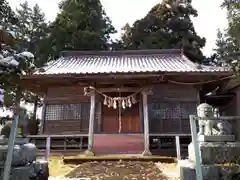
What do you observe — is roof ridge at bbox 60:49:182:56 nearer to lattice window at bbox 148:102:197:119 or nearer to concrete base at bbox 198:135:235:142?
lattice window at bbox 148:102:197:119

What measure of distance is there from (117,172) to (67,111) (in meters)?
6.77

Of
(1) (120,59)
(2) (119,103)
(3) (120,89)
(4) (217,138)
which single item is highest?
(1) (120,59)

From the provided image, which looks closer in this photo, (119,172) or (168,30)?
(119,172)

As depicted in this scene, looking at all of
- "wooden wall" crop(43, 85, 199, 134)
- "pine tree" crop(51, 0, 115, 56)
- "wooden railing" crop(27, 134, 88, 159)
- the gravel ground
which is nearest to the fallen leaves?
the gravel ground

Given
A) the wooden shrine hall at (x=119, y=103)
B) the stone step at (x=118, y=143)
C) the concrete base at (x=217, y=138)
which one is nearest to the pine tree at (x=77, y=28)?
the wooden shrine hall at (x=119, y=103)

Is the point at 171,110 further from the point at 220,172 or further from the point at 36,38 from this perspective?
the point at 36,38

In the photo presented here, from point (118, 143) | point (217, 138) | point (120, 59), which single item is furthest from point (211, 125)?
point (120, 59)

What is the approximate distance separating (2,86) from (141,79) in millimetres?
9476

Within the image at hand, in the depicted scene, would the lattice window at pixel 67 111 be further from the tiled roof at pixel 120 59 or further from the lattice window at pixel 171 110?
the lattice window at pixel 171 110

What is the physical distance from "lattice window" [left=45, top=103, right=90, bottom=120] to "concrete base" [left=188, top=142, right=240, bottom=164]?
29.5ft

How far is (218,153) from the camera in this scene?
16.8 ft

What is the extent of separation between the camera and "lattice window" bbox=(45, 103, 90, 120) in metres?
13.6

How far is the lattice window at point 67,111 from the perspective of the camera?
1361 cm

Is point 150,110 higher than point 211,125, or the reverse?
point 150,110
